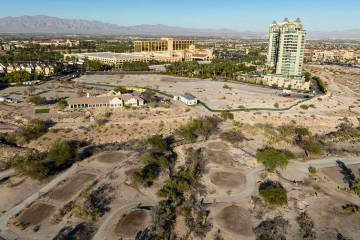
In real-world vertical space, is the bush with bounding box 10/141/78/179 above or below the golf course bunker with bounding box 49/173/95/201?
above

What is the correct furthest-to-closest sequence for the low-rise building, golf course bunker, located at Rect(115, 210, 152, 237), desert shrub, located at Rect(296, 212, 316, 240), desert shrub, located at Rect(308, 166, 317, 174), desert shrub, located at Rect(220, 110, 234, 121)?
the low-rise building < desert shrub, located at Rect(220, 110, 234, 121) < desert shrub, located at Rect(308, 166, 317, 174) < golf course bunker, located at Rect(115, 210, 152, 237) < desert shrub, located at Rect(296, 212, 316, 240)

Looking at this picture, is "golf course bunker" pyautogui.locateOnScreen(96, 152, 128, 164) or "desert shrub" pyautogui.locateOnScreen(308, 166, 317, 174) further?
"golf course bunker" pyautogui.locateOnScreen(96, 152, 128, 164)

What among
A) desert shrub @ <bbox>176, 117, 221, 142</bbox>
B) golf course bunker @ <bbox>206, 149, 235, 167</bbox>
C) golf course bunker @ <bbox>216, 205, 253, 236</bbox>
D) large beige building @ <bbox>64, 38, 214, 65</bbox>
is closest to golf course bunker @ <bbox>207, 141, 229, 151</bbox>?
golf course bunker @ <bbox>206, 149, 235, 167</bbox>

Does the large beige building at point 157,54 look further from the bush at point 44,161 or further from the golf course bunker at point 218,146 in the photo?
the bush at point 44,161

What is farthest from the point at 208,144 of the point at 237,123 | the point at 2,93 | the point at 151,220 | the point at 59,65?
the point at 59,65

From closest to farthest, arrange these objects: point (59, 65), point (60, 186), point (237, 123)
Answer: point (60, 186) < point (237, 123) < point (59, 65)

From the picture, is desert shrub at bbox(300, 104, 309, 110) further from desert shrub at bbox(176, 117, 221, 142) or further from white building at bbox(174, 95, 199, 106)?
desert shrub at bbox(176, 117, 221, 142)

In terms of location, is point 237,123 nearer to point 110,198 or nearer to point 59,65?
point 110,198
